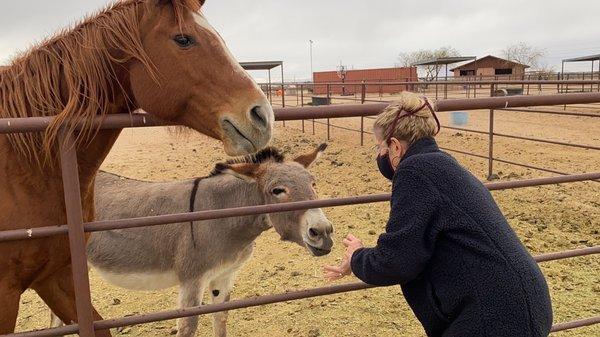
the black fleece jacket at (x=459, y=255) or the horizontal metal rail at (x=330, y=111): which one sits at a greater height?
the horizontal metal rail at (x=330, y=111)

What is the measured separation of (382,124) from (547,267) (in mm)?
3800

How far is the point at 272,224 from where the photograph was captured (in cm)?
377

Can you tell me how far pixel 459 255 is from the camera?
1.38 m

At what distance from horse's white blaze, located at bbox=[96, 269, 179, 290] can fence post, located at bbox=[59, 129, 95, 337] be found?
1919 mm

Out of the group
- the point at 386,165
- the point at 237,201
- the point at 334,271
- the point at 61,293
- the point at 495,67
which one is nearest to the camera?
the point at 386,165

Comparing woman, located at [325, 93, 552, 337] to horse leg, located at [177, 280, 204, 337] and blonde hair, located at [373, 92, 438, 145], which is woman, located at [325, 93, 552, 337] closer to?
blonde hair, located at [373, 92, 438, 145]

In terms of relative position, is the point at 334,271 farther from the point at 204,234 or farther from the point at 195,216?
the point at 204,234

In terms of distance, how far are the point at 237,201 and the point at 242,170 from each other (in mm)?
483

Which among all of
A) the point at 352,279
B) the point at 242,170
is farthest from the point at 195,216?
the point at 352,279

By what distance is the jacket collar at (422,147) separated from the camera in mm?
1475

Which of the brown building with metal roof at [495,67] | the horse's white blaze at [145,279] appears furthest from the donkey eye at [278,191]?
the brown building with metal roof at [495,67]

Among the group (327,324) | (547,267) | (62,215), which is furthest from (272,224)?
(547,267)

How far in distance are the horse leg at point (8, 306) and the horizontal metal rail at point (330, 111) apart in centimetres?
66

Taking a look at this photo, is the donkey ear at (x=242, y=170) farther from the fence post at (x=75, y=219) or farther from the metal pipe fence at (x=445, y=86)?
the metal pipe fence at (x=445, y=86)
